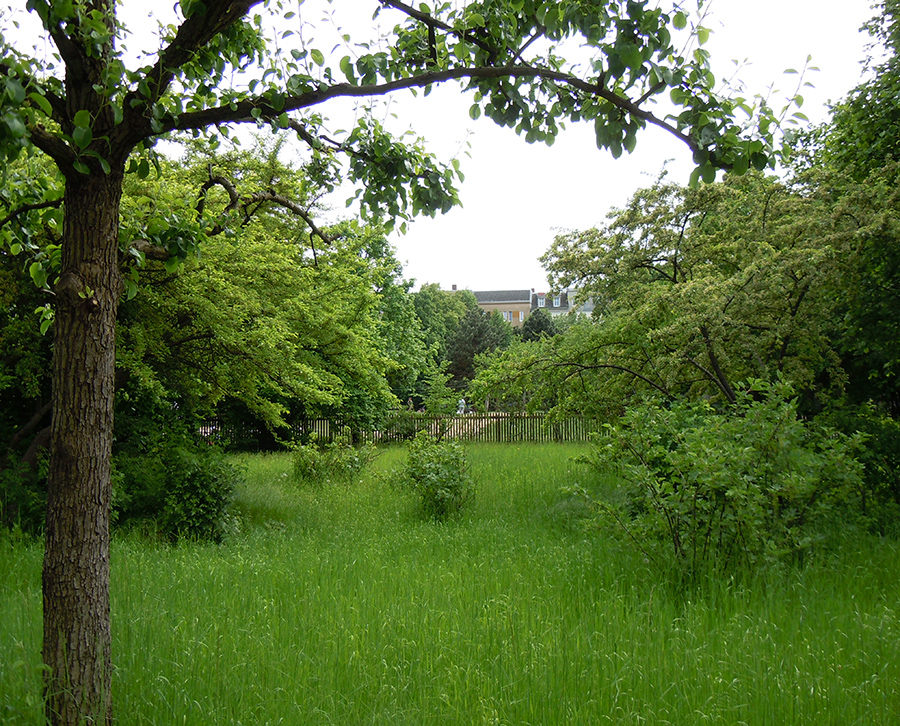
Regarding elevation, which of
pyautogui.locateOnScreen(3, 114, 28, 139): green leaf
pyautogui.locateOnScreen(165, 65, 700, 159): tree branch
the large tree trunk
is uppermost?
pyautogui.locateOnScreen(165, 65, 700, 159): tree branch

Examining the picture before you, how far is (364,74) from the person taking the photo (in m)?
3.14

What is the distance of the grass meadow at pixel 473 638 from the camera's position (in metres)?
3.31

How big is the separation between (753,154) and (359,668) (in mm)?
3437

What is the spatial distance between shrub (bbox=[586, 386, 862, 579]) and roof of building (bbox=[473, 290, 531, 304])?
82.0 metres

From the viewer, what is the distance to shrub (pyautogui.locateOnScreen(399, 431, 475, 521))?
8.88m

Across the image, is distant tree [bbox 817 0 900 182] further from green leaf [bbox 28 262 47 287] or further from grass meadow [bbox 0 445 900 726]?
green leaf [bbox 28 262 47 287]

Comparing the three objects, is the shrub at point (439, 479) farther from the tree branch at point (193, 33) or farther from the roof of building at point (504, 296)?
the roof of building at point (504, 296)

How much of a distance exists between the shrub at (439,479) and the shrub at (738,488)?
355cm

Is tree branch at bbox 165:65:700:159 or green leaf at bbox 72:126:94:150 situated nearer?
green leaf at bbox 72:126:94:150

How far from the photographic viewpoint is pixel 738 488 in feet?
15.9

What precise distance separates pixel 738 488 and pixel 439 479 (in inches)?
187

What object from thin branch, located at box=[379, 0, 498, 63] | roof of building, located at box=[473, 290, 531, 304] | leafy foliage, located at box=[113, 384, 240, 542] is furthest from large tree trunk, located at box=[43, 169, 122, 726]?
roof of building, located at box=[473, 290, 531, 304]

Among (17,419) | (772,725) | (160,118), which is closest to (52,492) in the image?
(160,118)

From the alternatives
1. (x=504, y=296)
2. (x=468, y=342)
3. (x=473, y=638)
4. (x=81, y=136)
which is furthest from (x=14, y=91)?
(x=504, y=296)
